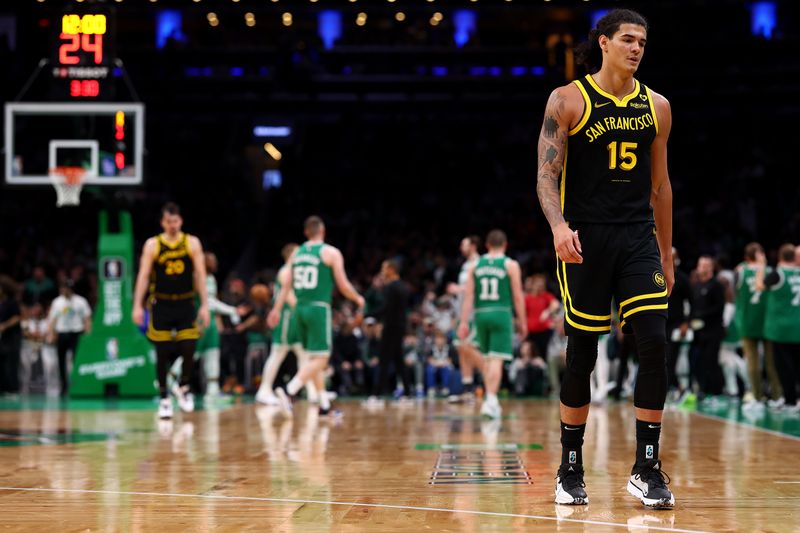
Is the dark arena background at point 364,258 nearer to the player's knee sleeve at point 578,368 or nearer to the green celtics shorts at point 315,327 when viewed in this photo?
the player's knee sleeve at point 578,368

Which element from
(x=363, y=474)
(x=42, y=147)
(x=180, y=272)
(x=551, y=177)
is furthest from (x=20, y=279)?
(x=551, y=177)

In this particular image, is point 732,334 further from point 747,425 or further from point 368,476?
point 368,476

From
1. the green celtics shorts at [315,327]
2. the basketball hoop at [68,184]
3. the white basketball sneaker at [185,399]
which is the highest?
the basketball hoop at [68,184]

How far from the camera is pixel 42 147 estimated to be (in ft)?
55.6

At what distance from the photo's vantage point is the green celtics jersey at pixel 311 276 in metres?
12.4

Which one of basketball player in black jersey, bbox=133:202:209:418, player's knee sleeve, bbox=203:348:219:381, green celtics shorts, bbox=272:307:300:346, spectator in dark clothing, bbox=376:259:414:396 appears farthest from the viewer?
spectator in dark clothing, bbox=376:259:414:396

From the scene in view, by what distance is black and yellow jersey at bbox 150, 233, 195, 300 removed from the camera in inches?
472

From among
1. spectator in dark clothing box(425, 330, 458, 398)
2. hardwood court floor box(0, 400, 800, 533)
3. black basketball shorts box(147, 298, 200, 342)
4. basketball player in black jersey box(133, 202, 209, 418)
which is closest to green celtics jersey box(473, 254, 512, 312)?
hardwood court floor box(0, 400, 800, 533)

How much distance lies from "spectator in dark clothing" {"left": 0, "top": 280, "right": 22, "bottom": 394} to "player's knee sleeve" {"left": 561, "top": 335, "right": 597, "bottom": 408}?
15.7 metres

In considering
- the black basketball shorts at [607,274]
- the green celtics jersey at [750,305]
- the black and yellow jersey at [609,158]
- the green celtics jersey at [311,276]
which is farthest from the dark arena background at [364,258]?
the black and yellow jersey at [609,158]

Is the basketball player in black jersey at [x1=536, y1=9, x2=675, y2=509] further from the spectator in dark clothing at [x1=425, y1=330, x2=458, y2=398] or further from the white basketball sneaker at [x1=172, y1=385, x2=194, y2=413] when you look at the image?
the spectator in dark clothing at [x1=425, y1=330, x2=458, y2=398]

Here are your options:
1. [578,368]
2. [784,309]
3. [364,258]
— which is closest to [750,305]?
[784,309]

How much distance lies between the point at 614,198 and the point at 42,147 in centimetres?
1334

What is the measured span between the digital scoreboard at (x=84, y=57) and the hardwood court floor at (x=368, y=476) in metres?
5.55
